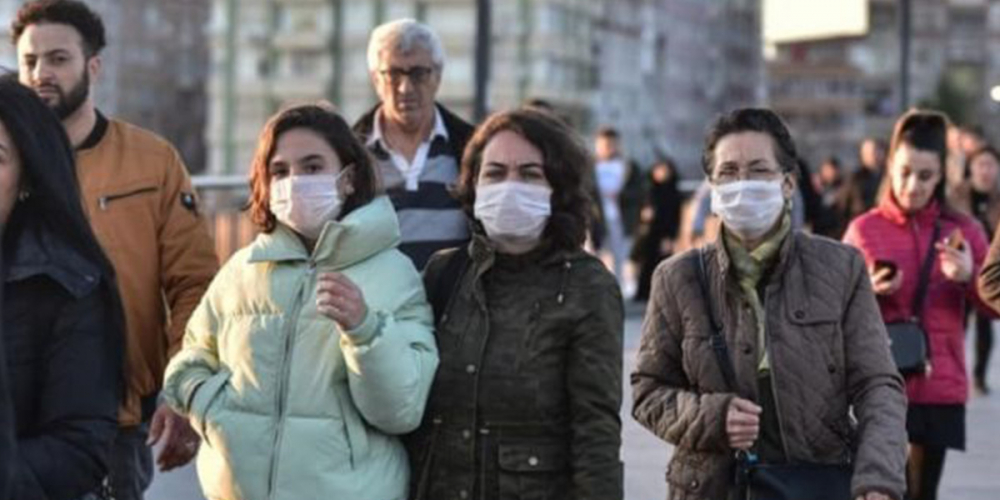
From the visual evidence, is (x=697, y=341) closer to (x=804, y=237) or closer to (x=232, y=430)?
(x=804, y=237)

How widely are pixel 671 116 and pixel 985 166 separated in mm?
97962

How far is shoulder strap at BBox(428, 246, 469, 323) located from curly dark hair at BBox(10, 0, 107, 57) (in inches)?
61.1

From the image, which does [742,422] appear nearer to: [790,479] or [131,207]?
[790,479]

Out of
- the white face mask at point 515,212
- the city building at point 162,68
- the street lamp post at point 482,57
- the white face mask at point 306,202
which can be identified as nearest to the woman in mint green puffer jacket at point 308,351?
the white face mask at point 306,202

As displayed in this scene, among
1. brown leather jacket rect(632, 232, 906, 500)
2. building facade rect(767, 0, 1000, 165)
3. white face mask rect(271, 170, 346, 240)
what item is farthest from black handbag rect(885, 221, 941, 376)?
building facade rect(767, 0, 1000, 165)

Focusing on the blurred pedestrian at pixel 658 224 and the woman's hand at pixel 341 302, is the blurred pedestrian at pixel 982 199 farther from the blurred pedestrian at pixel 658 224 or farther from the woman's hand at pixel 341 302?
the woman's hand at pixel 341 302

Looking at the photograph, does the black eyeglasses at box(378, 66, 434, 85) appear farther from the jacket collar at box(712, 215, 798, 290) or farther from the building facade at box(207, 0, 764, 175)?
the building facade at box(207, 0, 764, 175)

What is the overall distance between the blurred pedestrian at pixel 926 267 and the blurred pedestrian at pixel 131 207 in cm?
253

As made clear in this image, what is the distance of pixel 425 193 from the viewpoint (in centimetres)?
696

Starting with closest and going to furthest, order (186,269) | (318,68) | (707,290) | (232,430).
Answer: (232,430) < (707,290) < (186,269) < (318,68)

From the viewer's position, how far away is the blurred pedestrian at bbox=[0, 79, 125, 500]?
4238 mm

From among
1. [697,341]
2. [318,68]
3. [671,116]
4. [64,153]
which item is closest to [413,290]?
[697,341]

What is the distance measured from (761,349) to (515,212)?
2.30ft

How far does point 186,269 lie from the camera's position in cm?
631
